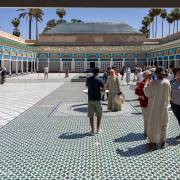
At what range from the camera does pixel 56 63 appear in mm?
52781

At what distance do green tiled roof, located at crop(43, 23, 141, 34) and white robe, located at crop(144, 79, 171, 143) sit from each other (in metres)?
55.9

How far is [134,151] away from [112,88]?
4.71 m

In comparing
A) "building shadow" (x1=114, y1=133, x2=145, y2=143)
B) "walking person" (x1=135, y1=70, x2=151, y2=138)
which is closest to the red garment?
"walking person" (x1=135, y1=70, x2=151, y2=138)

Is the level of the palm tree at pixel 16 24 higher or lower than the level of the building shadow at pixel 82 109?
higher

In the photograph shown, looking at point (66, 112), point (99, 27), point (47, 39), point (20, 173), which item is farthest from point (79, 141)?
point (99, 27)

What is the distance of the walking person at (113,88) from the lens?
10.4 meters

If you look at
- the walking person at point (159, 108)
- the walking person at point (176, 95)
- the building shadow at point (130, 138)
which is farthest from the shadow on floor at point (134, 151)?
the walking person at point (176, 95)

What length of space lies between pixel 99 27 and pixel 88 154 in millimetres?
60101

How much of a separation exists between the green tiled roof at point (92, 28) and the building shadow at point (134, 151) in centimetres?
5599

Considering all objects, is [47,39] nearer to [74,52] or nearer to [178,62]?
[74,52]

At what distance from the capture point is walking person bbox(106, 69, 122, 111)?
10.4 m

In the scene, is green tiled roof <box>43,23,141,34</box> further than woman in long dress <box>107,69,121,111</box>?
Result: Yes

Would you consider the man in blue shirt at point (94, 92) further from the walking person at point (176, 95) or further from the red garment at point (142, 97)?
the walking person at point (176, 95)

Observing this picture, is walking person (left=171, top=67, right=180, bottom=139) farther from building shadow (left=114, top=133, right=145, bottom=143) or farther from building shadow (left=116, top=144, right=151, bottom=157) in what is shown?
building shadow (left=116, top=144, right=151, bottom=157)
